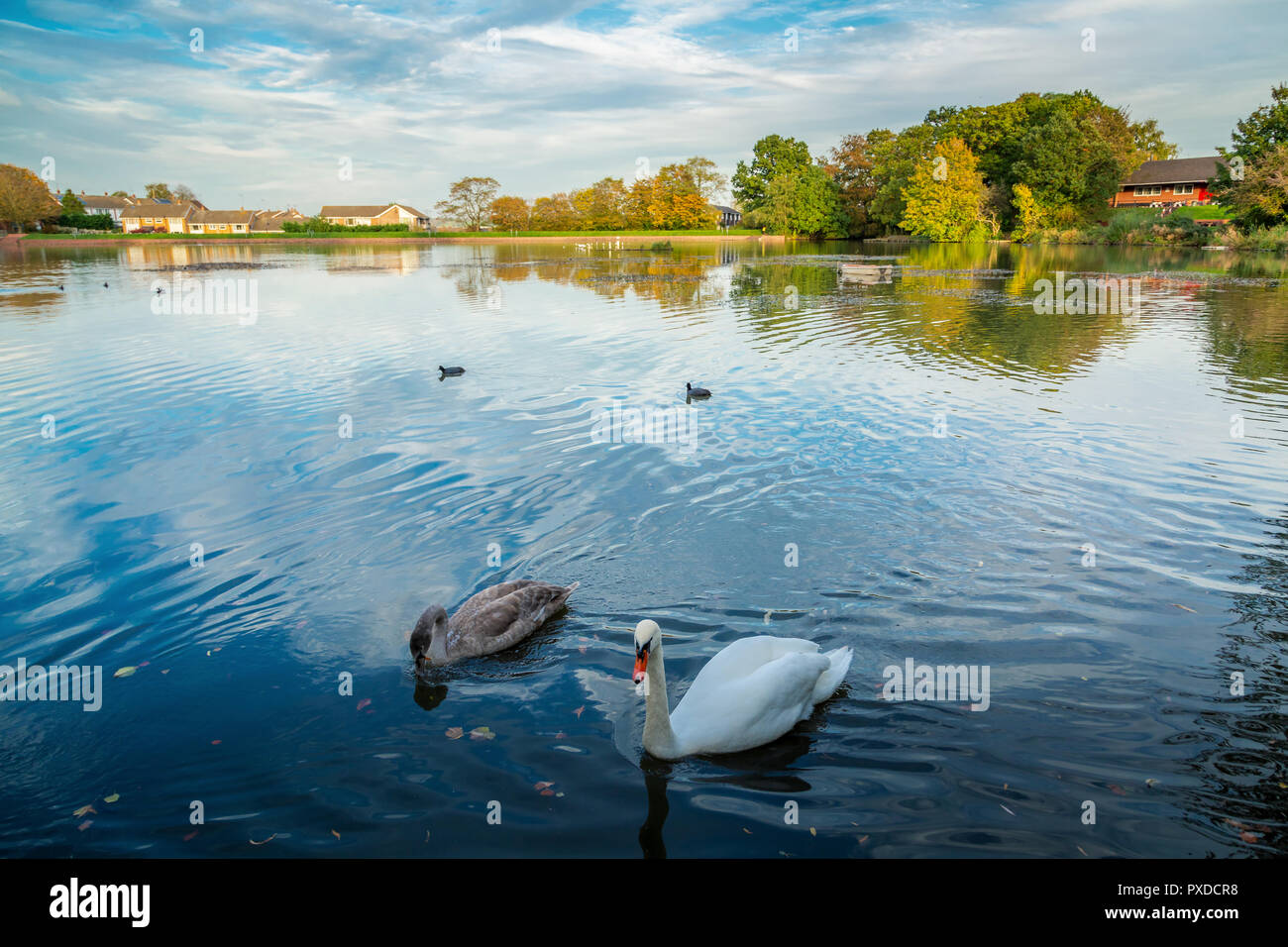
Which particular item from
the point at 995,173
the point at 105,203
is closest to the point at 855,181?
the point at 995,173

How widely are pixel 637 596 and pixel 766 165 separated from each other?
421 feet

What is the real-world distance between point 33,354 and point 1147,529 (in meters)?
27.3

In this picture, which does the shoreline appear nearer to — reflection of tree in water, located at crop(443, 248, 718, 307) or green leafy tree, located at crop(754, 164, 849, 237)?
green leafy tree, located at crop(754, 164, 849, 237)

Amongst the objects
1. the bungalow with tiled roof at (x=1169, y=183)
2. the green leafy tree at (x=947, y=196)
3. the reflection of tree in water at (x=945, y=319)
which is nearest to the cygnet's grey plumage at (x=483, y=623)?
the reflection of tree in water at (x=945, y=319)

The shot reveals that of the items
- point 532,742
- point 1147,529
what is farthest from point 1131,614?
point 532,742

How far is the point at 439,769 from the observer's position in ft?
18.1

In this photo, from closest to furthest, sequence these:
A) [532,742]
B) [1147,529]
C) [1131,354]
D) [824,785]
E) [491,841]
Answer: [491,841], [824,785], [532,742], [1147,529], [1131,354]

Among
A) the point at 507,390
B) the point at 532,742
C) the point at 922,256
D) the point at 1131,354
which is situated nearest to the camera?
the point at 532,742

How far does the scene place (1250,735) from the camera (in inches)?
219

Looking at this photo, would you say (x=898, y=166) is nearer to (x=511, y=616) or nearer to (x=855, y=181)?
(x=855, y=181)

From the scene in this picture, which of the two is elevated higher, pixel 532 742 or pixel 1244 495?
pixel 1244 495

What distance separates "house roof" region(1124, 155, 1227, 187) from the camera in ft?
330

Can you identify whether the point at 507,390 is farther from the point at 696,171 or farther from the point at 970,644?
the point at 696,171

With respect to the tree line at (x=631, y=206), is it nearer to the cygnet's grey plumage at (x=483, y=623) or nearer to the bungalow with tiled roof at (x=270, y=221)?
the bungalow with tiled roof at (x=270, y=221)
